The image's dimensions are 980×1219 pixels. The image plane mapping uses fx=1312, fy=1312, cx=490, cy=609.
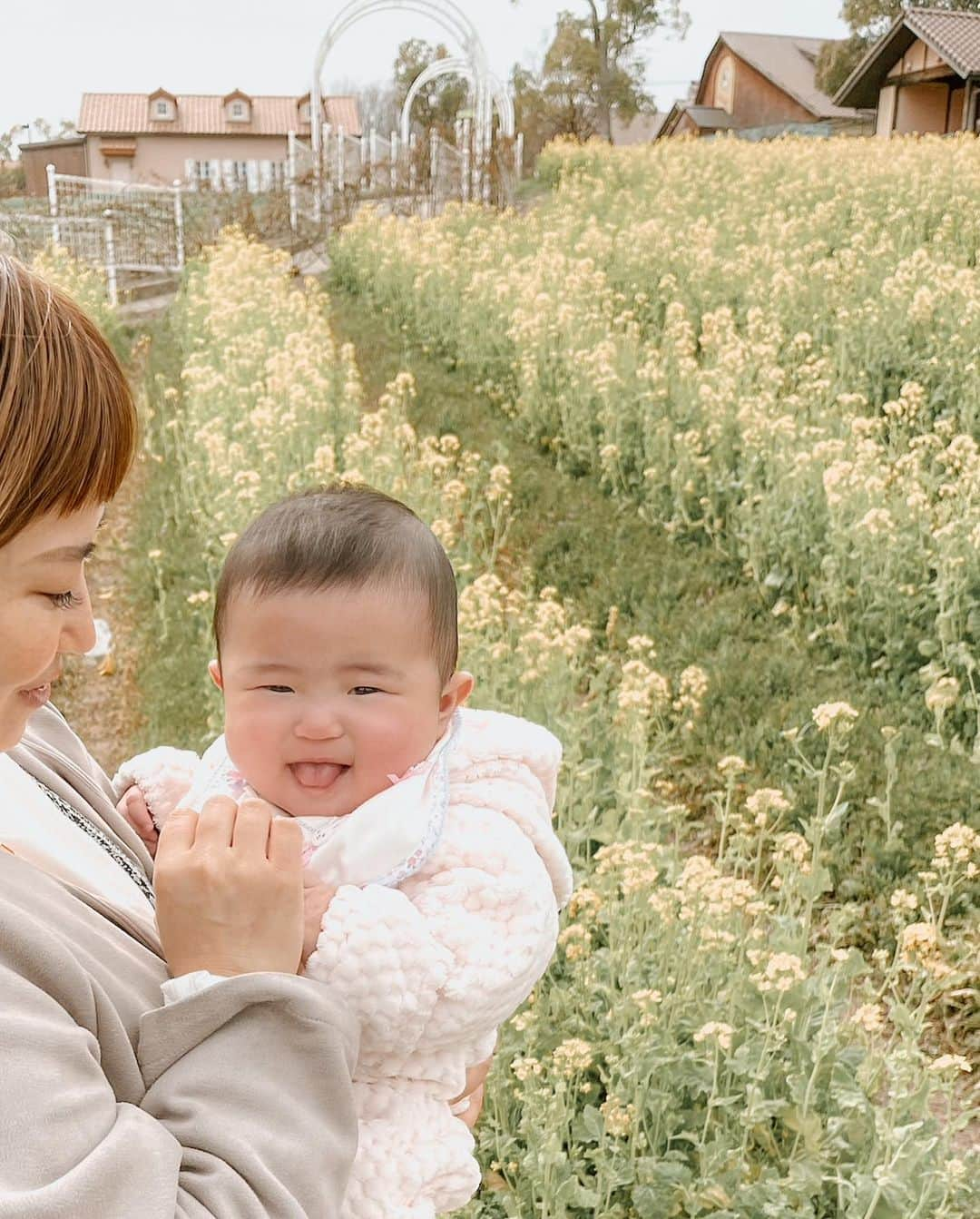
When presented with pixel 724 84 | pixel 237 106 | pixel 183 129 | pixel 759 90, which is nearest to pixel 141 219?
pixel 237 106

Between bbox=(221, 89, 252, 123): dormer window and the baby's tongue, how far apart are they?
4962 centimetres

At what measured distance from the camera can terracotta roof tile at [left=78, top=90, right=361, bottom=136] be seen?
47.2 metres

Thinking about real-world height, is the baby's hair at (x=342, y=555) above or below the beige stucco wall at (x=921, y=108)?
below

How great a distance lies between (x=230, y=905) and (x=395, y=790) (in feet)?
1.20

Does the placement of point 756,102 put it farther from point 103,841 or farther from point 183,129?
point 103,841

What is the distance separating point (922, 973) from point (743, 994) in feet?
1.92

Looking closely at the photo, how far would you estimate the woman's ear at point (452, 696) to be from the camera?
1705 mm

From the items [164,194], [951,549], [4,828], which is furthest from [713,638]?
[164,194]

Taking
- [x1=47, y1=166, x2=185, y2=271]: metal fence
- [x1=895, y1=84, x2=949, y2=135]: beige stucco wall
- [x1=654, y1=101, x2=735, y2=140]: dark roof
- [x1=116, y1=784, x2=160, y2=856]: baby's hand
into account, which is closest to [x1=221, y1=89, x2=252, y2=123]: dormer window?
[x1=654, y1=101, x2=735, y2=140]: dark roof

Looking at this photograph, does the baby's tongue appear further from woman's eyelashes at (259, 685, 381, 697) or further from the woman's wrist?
the woman's wrist

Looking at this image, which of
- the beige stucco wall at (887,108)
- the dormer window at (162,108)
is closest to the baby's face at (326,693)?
the beige stucco wall at (887,108)

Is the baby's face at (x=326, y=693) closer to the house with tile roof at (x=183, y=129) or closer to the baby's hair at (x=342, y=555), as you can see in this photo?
the baby's hair at (x=342, y=555)

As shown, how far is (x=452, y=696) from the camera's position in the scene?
171cm

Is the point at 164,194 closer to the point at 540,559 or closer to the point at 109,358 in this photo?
the point at 540,559
